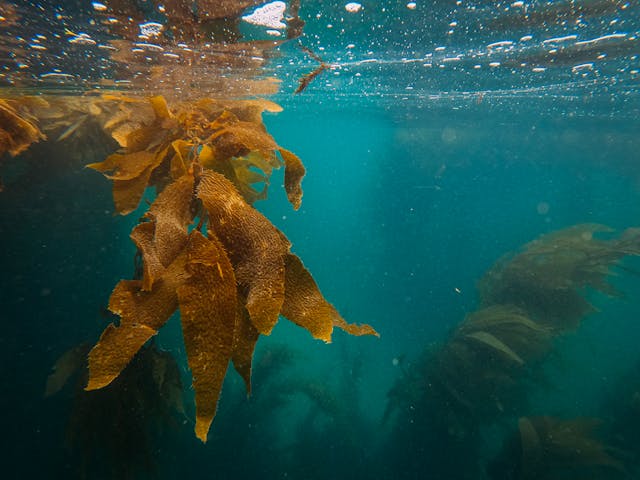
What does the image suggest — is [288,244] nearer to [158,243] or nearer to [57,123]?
[158,243]

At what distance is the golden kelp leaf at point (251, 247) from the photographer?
135cm

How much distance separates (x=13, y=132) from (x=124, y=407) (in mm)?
2913

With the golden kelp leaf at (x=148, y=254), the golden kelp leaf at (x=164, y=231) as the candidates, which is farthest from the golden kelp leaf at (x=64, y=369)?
the golden kelp leaf at (x=148, y=254)

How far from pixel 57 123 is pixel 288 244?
241 inches

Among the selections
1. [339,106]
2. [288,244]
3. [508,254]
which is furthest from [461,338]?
[339,106]

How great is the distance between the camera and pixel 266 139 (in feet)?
7.50

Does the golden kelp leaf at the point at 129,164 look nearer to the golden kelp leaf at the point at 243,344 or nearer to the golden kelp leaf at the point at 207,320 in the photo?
the golden kelp leaf at the point at 207,320

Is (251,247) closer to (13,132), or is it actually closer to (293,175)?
(293,175)

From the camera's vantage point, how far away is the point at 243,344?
142cm

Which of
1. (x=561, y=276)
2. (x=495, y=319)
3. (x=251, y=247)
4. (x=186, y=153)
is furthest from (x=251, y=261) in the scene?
(x=561, y=276)

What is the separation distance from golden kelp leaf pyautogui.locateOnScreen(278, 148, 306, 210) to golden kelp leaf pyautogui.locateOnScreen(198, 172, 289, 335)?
449mm

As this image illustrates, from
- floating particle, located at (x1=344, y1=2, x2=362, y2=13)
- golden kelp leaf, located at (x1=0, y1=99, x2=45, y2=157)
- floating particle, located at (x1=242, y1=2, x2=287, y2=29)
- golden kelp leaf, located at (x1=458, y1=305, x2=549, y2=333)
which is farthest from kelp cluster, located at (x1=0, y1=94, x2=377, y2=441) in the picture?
golden kelp leaf, located at (x1=458, y1=305, x2=549, y2=333)

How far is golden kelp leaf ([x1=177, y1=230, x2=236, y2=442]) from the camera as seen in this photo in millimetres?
1150

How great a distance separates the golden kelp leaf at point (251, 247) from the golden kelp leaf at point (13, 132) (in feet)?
9.22
